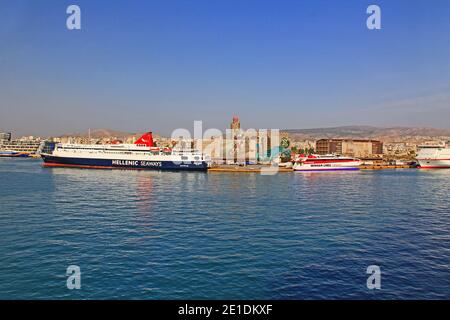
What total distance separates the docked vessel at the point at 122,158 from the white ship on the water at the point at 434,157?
203 ft

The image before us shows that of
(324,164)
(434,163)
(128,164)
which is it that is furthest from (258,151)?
(128,164)

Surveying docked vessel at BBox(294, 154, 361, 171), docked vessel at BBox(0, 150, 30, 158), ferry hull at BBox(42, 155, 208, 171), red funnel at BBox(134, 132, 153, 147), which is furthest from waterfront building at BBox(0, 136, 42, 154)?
docked vessel at BBox(294, 154, 361, 171)

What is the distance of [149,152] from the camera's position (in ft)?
268

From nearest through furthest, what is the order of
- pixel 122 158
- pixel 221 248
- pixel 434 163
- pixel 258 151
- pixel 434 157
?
pixel 221 248
pixel 122 158
pixel 434 157
pixel 434 163
pixel 258 151

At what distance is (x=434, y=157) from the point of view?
93.4 metres

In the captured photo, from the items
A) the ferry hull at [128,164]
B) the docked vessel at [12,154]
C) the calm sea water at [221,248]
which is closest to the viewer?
the calm sea water at [221,248]

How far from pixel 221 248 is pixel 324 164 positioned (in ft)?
230

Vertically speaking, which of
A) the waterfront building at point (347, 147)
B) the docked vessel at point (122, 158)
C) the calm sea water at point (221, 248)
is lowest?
the calm sea water at point (221, 248)

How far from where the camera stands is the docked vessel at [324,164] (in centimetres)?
8438

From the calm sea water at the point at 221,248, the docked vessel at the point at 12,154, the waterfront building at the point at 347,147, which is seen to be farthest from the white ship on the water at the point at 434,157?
the docked vessel at the point at 12,154

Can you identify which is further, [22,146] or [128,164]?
[22,146]

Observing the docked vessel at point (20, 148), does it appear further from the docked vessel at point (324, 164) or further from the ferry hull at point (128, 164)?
the docked vessel at point (324, 164)

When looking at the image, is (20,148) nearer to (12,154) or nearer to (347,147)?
(12,154)
